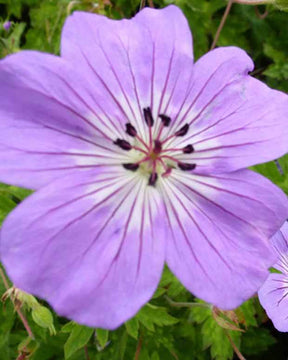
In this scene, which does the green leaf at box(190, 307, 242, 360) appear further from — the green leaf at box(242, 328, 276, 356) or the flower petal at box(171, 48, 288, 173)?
the flower petal at box(171, 48, 288, 173)

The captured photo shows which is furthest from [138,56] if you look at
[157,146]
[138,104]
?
[157,146]

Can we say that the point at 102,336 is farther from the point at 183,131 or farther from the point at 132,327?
the point at 183,131

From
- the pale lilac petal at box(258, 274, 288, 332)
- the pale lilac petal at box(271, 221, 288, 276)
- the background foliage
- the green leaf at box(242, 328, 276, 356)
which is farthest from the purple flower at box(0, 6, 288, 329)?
the green leaf at box(242, 328, 276, 356)

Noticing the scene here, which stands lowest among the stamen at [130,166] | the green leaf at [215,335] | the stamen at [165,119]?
the green leaf at [215,335]

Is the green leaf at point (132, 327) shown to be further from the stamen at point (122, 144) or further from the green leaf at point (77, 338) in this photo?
the stamen at point (122, 144)

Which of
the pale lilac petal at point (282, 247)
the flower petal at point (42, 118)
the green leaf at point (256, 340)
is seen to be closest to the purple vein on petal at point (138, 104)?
the flower petal at point (42, 118)

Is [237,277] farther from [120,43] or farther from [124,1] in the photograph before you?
[124,1]

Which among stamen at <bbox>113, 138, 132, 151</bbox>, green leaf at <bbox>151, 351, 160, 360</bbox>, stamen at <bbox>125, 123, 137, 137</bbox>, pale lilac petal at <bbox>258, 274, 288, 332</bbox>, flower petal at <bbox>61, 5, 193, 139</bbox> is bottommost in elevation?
green leaf at <bbox>151, 351, 160, 360</bbox>

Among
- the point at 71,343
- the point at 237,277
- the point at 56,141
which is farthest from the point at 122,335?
the point at 56,141
